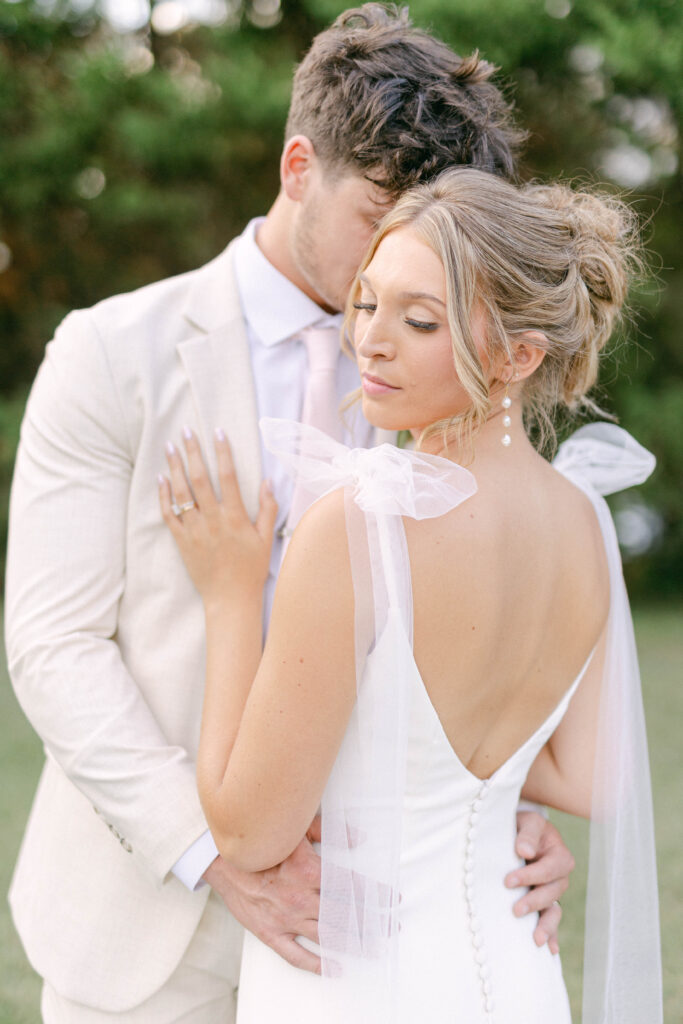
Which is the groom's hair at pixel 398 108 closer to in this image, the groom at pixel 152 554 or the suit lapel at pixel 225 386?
the groom at pixel 152 554

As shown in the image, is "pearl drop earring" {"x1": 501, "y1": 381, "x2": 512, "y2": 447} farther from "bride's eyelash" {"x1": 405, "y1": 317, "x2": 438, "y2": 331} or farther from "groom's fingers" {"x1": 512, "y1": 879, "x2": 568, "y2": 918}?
"groom's fingers" {"x1": 512, "y1": 879, "x2": 568, "y2": 918}

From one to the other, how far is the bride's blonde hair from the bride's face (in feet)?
0.08

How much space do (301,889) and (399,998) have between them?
233 mm

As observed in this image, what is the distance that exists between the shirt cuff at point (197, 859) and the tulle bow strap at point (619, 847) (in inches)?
30.9

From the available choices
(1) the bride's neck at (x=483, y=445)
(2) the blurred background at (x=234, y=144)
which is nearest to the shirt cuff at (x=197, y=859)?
(1) the bride's neck at (x=483, y=445)

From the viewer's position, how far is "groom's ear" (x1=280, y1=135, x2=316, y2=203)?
7.25 feet

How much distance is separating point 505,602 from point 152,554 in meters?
0.77

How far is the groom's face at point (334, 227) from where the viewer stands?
212 centimetres

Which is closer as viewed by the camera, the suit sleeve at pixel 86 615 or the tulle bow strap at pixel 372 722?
the tulle bow strap at pixel 372 722

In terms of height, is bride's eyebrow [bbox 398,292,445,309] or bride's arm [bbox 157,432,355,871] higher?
bride's eyebrow [bbox 398,292,445,309]

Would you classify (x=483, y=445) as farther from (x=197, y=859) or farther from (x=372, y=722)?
(x=197, y=859)

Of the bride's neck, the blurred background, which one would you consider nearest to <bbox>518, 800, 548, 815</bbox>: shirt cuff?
the bride's neck

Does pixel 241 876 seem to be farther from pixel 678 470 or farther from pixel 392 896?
pixel 678 470

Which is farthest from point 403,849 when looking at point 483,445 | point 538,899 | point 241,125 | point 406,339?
point 241,125
